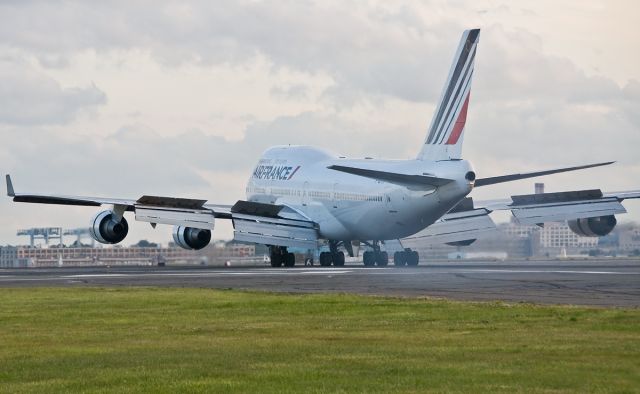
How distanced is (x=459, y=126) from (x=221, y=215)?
15.3 meters

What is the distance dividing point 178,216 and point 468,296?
36.8 meters

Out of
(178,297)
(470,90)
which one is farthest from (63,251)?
(178,297)

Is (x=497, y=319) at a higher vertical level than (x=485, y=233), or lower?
lower

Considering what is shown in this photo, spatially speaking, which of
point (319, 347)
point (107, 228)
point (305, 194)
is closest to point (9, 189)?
point (107, 228)

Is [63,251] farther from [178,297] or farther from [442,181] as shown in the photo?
[178,297]

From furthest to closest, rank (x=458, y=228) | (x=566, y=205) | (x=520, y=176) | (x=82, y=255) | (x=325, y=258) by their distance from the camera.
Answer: (x=82, y=255) < (x=325, y=258) < (x=458, y=228) < (x=566, y=205) < (x=520, y=176)

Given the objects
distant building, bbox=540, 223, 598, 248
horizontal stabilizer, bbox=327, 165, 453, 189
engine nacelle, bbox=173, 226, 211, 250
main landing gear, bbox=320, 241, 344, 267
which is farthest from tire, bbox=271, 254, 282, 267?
distant building, bbox=540, 223, 598, 248

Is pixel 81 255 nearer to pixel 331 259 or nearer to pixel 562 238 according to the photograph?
pixel 562 238

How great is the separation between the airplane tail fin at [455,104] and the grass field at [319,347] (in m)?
32.1

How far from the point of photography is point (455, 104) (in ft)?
206

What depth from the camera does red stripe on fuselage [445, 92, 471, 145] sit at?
205 feet

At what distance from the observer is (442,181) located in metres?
61.2

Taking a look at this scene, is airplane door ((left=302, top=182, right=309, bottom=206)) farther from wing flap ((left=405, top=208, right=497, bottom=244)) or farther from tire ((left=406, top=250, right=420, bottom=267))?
tire ((left=406, top=250, right=420, bottom=267))

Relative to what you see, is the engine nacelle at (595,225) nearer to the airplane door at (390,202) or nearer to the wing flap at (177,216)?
the airplane door at (390,202)
